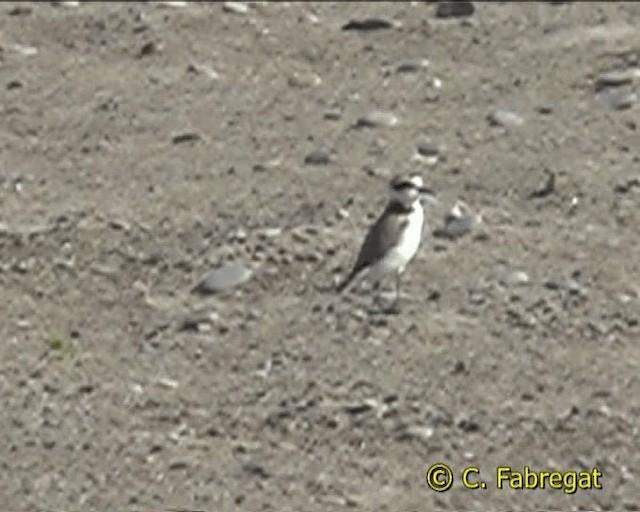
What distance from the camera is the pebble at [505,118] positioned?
515 inches

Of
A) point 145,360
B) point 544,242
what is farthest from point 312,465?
point 544,242

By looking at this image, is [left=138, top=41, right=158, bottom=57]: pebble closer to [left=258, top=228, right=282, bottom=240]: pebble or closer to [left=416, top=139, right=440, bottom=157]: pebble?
[left=416, top=139, right=440, bottom=157]: pebble

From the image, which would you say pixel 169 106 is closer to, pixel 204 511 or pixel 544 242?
pixel 544 242

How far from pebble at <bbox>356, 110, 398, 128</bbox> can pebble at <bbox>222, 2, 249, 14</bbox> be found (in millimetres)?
2061

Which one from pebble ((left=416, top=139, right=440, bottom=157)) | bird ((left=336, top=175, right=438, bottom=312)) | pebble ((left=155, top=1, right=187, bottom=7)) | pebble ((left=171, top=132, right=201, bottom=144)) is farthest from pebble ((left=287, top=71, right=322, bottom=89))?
bird ((left=336, top=175, right=438, bottom=312))

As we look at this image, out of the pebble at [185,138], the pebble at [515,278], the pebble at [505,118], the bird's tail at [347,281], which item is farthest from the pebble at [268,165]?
the pebble at [515,278]

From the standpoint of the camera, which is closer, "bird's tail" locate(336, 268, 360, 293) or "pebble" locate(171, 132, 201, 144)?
"bird's tail" locate(336, 268, 360, 293)

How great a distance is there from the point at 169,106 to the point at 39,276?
2.40m

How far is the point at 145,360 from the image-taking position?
1067 cm

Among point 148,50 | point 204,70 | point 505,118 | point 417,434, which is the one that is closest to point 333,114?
point 505,118

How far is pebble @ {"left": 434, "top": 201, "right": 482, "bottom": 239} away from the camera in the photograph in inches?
463

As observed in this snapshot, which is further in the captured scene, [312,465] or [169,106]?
[169,106]

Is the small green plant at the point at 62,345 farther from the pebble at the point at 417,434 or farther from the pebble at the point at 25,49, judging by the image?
the pebble at the point at 25,49
